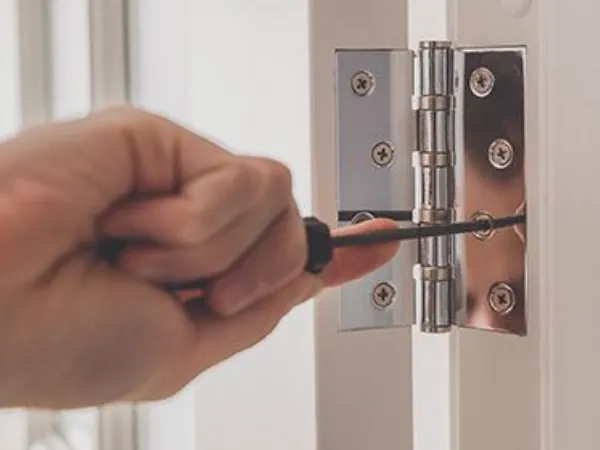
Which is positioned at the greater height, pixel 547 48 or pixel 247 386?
pixel 547 48

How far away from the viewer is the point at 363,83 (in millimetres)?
460

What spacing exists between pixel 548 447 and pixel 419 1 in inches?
7.1

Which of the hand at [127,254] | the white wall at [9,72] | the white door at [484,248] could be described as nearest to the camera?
the hand at [127,254]

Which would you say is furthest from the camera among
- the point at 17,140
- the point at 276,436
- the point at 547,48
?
the point at 276,436

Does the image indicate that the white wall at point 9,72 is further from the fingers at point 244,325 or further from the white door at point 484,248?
the fingers at point 244,325

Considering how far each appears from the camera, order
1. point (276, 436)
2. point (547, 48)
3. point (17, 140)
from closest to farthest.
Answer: point (17, 140) → point (547, 48) → point (276, 436)

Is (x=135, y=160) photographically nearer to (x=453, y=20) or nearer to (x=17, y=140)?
(x=17, y=140)

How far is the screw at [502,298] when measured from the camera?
417mm

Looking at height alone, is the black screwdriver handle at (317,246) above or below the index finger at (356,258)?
above

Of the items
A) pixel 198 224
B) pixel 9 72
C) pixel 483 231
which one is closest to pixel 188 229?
pixel 198 224

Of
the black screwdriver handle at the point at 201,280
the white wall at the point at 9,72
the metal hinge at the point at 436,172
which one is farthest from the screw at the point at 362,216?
the white wall at the point at 9,72

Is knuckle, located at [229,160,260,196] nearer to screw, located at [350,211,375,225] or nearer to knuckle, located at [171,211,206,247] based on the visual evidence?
knuckle, located at [171,211,206,247]

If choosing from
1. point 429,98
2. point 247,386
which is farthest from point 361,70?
point 247,386

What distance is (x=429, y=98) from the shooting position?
1.45ft
